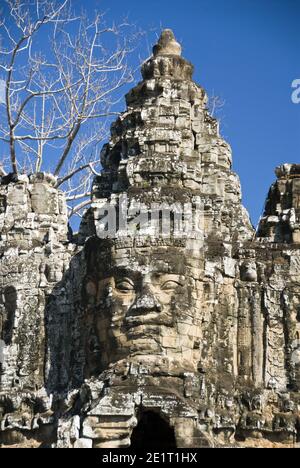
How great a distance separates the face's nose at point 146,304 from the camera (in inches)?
1126

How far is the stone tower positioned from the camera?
93.3 ft

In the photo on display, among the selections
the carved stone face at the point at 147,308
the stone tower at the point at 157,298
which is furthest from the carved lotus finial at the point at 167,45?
the carved stone face at the point at 147,308

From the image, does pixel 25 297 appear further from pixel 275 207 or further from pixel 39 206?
pixel 275 207

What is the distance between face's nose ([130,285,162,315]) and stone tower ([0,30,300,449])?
2 cm

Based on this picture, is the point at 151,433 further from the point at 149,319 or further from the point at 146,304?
the point at 146,304

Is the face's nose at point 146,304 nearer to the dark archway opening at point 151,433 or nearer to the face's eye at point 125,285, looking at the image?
the face's eye at point 125,285

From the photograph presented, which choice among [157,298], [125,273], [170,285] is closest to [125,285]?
[125,273]

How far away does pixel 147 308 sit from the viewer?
28.6 m

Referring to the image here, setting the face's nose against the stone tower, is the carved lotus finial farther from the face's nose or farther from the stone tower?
the face's nose

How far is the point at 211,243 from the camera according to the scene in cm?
2980

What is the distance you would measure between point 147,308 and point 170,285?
1.94 ft

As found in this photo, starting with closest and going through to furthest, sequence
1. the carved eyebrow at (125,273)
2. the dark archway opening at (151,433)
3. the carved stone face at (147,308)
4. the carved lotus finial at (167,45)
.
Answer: the carved stone face at (147,308) → the dark archway opening at (151,433) → the carved eyebrow at (125,273) → the carved lotus finial at (167,45)

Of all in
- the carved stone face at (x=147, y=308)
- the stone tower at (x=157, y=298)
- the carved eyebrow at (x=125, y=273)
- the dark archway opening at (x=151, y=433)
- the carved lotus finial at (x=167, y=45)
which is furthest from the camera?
the carved lotus finial at (x=167, y=45)

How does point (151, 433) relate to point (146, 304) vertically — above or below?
below
